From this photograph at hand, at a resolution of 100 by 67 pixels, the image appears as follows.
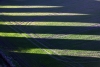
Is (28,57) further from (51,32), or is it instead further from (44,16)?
(44,16)

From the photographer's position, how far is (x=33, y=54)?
15.9 metres

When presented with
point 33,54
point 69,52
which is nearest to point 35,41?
point 33,54

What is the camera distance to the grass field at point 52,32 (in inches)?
603

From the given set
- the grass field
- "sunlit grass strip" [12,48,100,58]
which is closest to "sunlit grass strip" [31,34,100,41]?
the grass field

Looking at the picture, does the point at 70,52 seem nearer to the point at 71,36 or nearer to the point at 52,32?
the point at 71,36

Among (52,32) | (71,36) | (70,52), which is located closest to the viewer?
(70,52)

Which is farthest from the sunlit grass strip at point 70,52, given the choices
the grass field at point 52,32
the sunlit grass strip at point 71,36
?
the sunlit grass strip at point 71,36

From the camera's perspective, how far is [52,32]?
18891mm

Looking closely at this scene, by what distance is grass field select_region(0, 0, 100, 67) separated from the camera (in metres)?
15.3

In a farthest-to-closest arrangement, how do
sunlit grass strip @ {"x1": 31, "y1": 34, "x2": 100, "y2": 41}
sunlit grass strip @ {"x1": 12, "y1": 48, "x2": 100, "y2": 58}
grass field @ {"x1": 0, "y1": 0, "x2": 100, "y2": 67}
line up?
sunlit grass strip @ {"x1": 31, "y1": 34, "x2": 100, "y2": 41}
sunlit grass strip @ {"x1": 12, "y1": 48, "x2": 100, "y2": 58}
grass field @ {"x1": 0, "y1": 0, "x2": 100, "y2": 67}

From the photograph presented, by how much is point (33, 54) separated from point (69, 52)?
2673 millimetres

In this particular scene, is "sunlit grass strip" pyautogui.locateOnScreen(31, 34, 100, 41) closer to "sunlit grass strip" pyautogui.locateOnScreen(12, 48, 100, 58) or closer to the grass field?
the grass field

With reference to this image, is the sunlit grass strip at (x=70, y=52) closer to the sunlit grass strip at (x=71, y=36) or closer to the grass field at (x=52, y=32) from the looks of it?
the grass field at (x=52, y=32)

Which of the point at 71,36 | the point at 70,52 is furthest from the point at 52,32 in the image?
the point at 70,52
